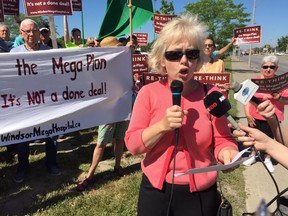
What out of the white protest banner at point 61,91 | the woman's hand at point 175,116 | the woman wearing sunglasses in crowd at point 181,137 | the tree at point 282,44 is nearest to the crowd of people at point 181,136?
the woman wearing sunglasses in crowd at point 181,137

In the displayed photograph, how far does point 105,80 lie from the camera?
404 centimetres

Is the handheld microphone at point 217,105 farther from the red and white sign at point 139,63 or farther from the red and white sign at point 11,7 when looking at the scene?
the red and white sign at point 11,7

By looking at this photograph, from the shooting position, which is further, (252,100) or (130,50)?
(130,50)

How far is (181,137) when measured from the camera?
1.76m

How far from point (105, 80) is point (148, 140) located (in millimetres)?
2497

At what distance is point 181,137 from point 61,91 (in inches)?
90.7

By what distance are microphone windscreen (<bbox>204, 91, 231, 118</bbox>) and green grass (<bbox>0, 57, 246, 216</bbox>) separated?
87.5 inches

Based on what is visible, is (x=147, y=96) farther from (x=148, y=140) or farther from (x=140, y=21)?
(x=140, y=21)

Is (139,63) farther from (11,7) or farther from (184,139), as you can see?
(11,7)

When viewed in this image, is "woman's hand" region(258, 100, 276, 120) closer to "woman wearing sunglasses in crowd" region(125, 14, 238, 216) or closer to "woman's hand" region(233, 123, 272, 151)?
"woman's hand" region(233, 123, 272, 151)

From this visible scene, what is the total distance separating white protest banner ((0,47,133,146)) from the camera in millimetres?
3322

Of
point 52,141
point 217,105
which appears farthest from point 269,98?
point 52,141

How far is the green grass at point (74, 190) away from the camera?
11.5 feet

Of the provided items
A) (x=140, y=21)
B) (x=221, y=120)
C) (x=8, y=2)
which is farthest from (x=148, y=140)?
(x=8, y=2)
